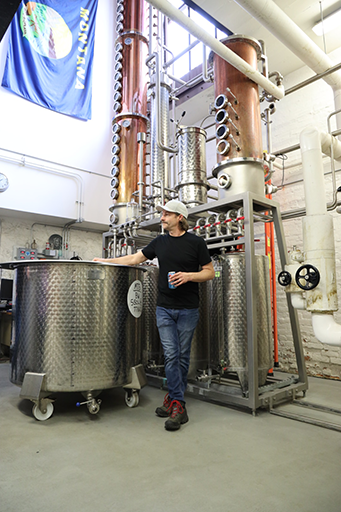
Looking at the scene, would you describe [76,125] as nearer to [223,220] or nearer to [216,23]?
[216,23]

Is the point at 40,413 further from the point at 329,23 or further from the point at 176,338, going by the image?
the point at 329,23

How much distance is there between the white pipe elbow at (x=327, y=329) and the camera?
198 cm

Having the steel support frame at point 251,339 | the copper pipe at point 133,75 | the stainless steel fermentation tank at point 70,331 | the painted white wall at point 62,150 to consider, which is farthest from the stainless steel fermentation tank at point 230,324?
the painted white wall at point 62,150

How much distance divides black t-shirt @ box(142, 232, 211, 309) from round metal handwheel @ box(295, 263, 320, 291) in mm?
708

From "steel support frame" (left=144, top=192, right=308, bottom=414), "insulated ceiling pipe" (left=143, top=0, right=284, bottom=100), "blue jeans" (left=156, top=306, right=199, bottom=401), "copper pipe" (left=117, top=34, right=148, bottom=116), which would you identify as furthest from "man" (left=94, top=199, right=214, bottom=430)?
"copper pipe" (left=117, top=34, right=148, bottom=116)

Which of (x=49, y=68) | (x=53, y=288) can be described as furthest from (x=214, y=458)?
(x=49, y=68)

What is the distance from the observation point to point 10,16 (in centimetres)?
157

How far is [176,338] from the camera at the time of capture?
2541mm

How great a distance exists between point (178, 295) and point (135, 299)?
43cm

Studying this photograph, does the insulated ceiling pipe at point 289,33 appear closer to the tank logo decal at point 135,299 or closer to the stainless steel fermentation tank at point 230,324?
the stainless steel fermentation tank at point 230,324

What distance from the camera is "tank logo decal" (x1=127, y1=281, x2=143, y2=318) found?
275cm

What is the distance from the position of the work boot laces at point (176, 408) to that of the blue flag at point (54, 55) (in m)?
5.70

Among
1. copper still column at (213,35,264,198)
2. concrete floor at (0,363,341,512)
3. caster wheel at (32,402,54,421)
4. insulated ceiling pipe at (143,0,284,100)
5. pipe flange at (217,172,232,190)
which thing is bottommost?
concrete floor at (0,363,341,512)

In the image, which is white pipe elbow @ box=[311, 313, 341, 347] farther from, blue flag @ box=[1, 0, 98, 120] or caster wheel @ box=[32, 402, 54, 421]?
blue flag @ box=[1, 0, 98, 120]
